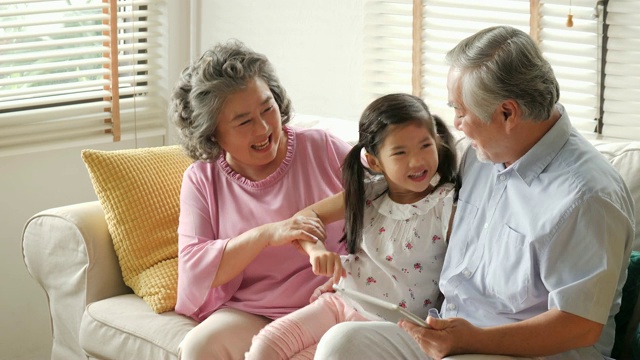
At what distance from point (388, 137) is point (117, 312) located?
3.04 feet

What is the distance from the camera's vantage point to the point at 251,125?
242cm

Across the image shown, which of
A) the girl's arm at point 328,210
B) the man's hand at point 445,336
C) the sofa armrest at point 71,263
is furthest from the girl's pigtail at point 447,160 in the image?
the sofa armrest at point 71,263

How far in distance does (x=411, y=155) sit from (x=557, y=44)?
0.91 metres

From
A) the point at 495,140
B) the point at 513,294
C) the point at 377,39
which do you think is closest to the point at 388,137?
the point at 495,140

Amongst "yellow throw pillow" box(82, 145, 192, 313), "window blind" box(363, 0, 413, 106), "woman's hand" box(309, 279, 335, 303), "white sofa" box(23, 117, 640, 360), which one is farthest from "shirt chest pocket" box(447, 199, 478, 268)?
"window blind" box(363, 0, 413, 106)

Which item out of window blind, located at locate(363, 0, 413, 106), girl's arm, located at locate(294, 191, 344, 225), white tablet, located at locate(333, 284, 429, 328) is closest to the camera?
white tablet, located at locate(333, 284, 429, 328)

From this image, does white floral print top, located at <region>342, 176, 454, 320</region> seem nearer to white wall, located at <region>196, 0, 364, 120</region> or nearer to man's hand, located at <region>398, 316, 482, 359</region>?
man's hand, located at <region>398, 316, 482, 359</region>

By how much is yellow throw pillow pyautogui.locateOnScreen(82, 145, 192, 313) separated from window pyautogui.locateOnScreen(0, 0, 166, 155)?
84cm

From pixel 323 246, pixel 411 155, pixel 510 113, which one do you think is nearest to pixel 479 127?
pixel 510 113

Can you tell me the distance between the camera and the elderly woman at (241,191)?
2414 millimetres

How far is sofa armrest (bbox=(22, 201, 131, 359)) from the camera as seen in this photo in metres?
2.67

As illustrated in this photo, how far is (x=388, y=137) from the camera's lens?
219 cm

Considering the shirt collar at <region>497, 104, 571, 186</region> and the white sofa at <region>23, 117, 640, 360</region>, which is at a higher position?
the shirt collar at <region>497, 104, 571, 186</region>

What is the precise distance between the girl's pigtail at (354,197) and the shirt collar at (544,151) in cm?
47
